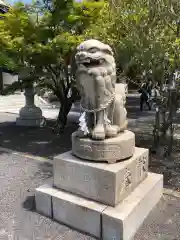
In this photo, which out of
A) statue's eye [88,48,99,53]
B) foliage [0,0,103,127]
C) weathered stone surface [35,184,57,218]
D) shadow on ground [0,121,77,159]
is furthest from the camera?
shadow on ground [0,121,77,159]

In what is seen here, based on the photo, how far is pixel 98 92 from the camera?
3.90m

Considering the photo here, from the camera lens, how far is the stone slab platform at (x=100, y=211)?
3.58 m

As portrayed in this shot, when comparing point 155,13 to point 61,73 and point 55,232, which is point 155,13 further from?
point 55,232

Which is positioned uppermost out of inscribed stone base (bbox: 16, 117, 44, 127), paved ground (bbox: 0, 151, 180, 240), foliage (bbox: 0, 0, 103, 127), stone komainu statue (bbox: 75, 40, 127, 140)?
foliage (bbox: 0, 0, 103, 127)

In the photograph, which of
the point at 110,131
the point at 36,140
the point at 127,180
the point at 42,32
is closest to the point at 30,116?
the point at 36,140

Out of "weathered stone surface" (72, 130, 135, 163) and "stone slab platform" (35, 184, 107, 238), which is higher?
"weathered stone surface" (72, 130, 135, 163)

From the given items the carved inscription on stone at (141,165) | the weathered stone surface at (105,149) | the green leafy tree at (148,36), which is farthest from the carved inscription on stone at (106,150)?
the green leafy tree at (148,36)

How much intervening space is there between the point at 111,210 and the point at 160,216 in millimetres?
1020

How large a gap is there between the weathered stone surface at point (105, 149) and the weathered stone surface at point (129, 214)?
0.66 metres

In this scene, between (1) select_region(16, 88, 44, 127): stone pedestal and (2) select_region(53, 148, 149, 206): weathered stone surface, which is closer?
(2) select_region(53, 148, 149, 206): weathered stone surface

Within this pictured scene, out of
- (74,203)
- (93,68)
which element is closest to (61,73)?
(93,68)

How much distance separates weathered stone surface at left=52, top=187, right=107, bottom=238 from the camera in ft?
12.2

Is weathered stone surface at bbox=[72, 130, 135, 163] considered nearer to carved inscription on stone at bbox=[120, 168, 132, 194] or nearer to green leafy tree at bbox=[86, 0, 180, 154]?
carved inscription on stone at bbox=[120, 168, 132, 194]

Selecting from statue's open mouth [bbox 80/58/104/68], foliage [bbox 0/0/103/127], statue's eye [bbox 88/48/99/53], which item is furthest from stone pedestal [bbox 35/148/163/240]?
foliage [bbox 0/0/103/127]
